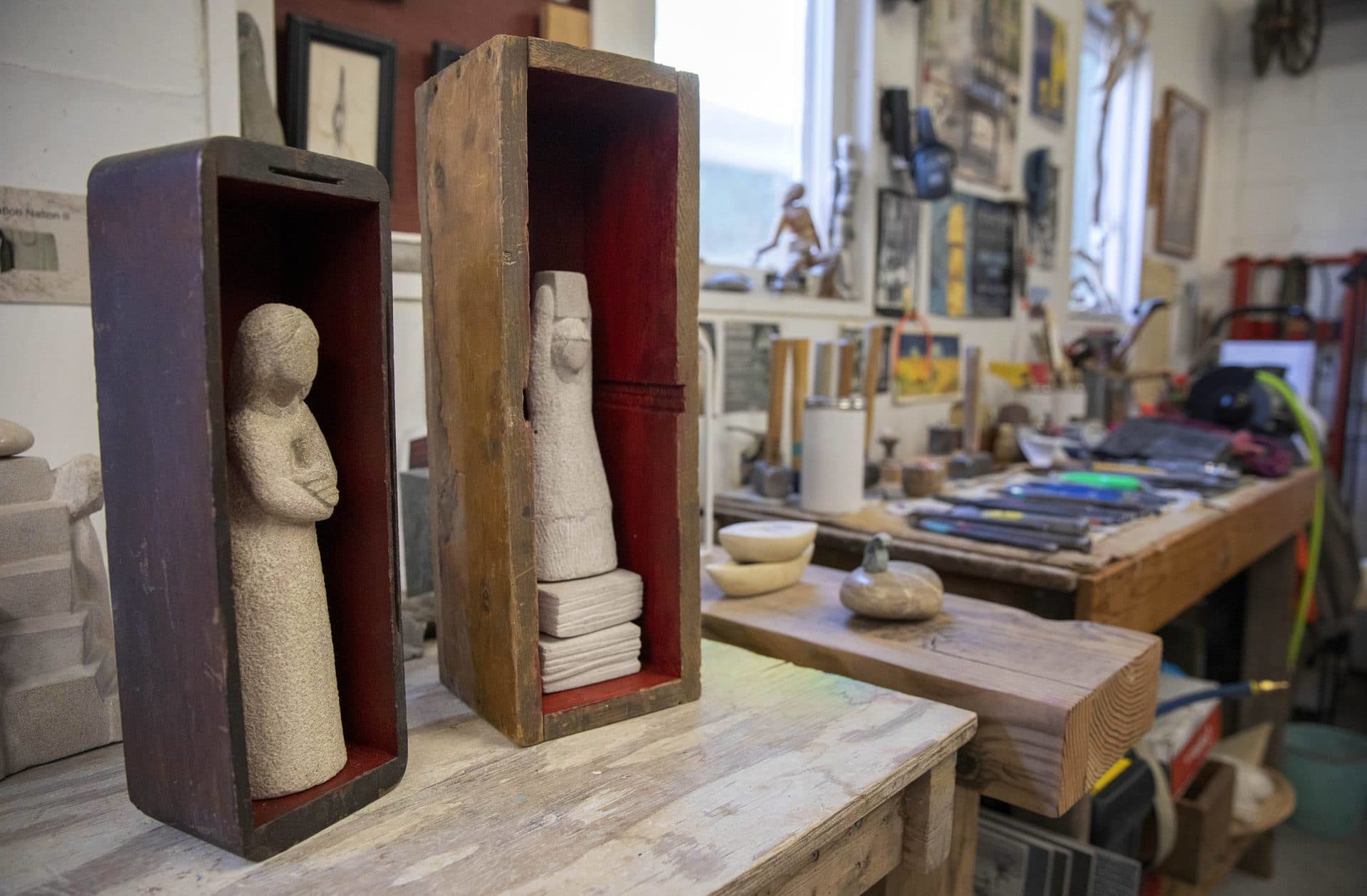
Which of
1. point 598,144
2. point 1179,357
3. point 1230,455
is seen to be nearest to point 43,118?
point 598,144

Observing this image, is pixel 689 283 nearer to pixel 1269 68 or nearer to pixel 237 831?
pixel 237 831

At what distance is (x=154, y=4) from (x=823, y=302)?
51.7 inches

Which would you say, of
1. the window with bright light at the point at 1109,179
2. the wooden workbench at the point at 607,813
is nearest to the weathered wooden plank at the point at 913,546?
the wooden workbench at the point at 607,813

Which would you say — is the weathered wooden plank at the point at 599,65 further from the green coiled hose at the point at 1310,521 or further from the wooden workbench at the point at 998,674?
the green coiled hose at the point at 1310,521

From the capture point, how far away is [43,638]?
647 mm

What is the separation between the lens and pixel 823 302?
74.0 inches

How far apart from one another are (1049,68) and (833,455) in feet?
6.02

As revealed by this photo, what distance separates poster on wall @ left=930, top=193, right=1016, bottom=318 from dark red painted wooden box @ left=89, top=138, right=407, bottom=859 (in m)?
1.84

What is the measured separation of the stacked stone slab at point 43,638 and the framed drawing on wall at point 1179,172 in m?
3.81

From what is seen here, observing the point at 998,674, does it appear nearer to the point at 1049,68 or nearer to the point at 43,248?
the point at 43,248

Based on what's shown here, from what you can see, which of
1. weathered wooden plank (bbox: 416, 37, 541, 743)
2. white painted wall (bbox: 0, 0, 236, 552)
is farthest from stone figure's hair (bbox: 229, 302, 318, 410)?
white painted wall (bbox: 0, 0, 236, 552)

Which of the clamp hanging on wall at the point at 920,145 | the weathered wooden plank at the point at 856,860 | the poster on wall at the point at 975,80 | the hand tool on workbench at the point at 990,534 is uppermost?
the poster on wall at the point at 975,80

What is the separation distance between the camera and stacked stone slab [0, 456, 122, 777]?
2.09 ft

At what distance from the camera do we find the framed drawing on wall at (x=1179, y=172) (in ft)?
11.6
